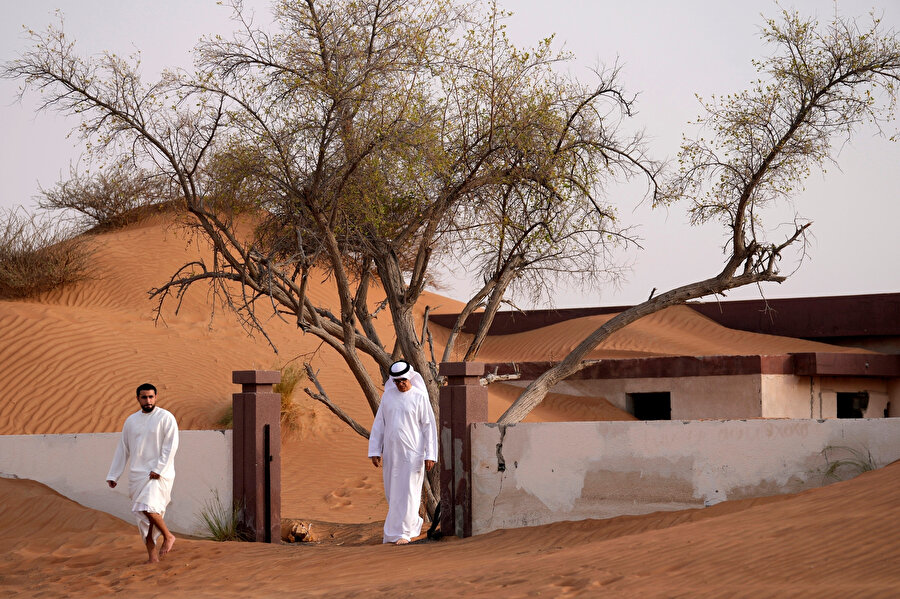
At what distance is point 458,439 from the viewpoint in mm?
9391

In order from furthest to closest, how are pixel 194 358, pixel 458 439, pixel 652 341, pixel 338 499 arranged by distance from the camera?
1. pixel 652 341
2. pixel 194 358
3. pixel 338 499
4. pixel 458 439

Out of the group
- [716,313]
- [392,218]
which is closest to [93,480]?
[392,218]

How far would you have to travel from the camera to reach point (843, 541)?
5.71m

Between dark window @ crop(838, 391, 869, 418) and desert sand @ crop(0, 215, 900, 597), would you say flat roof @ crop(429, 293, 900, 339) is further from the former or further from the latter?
dark window @ crop(838, 391, 869, 418)

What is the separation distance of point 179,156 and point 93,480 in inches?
156

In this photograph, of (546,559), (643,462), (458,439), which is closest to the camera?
(546,559)

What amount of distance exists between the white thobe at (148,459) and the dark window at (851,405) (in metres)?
15.4

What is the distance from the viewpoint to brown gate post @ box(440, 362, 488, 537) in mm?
9250

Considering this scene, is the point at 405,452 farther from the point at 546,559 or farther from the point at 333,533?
the point at 333,533

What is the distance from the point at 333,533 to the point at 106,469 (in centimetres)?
302

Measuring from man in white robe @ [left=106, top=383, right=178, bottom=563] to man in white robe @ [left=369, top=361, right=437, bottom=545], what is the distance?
6.42 ft

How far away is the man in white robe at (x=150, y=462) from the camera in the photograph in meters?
8.24

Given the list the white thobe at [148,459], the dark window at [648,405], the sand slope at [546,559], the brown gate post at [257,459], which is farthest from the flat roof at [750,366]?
the white thobe at [148,459]

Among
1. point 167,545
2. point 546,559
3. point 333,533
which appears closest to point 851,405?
point 333,533
